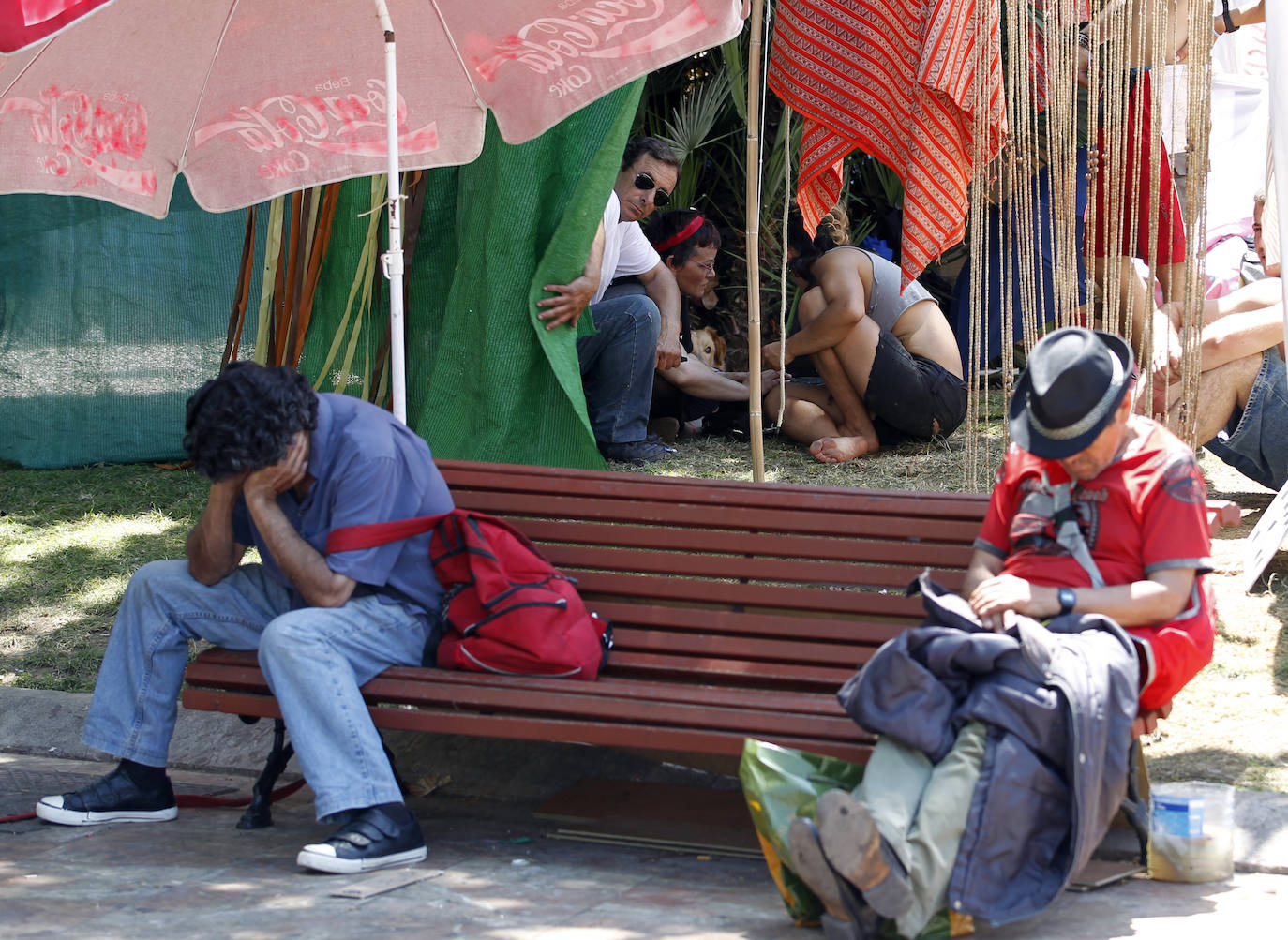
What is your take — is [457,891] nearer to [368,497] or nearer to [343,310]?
[368,497]

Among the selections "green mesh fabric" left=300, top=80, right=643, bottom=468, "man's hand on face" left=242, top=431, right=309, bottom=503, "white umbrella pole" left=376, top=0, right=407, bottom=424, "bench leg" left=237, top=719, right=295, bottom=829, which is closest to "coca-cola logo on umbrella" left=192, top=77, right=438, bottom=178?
"white umbrella pole" left=376, top=0, right=407, bottom=424

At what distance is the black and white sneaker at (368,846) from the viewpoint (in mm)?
3064

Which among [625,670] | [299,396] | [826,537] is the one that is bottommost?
[625,670]

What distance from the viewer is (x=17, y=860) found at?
319 cm

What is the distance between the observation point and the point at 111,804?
135 inches

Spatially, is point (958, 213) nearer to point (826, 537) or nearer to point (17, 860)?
point (826, 537)

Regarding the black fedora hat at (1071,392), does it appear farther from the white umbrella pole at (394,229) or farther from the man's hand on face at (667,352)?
the man's hand on face at (667,352)

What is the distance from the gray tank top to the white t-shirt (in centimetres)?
97

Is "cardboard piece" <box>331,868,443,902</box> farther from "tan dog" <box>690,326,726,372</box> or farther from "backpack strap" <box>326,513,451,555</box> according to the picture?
"tan dog" <box>690,326,726,372</box>

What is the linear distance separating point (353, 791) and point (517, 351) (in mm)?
2695

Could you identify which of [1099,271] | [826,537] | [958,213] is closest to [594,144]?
[958,213]

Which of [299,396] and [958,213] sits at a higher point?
[958,213]

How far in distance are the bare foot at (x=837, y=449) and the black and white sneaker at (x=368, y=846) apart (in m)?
3.24

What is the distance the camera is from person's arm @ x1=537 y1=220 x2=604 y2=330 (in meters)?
5.48
